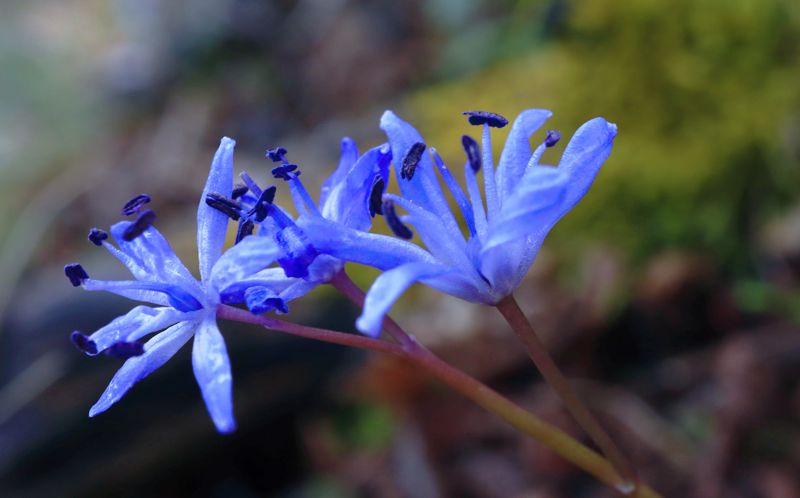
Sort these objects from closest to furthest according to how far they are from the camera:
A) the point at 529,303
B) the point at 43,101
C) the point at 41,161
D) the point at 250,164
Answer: the point at 529,303, the point at 250,164, the point at 41,161, the point at 43,101

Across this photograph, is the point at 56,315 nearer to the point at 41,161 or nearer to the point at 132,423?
the point at 132,423

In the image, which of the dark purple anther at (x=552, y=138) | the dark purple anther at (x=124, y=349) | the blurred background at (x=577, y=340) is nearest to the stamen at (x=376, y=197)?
the dark purple anther at (x=552, y=138)

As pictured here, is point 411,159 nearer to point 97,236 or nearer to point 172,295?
point 172,295

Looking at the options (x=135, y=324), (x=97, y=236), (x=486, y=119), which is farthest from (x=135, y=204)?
(x=486, y=119)

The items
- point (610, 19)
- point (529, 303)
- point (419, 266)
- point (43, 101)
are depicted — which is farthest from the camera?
point (43, 101)

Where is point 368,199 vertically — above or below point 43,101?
below

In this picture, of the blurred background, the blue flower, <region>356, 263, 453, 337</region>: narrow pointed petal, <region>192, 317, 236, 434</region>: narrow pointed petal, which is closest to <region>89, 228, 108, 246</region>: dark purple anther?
<region>192, 317, 236, 434</region>: narrow pointed petal

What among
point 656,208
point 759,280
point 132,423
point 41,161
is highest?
point 41,161

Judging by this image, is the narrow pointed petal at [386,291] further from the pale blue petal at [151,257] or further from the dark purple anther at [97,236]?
the dark purple anther at [97,236]

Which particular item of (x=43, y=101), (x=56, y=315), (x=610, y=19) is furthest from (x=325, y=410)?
(x=43, y=101)

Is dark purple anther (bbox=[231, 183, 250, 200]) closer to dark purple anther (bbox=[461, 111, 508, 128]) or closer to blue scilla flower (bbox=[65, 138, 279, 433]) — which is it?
blue scilla flower (bbox=[65, 138, 279, 433])
